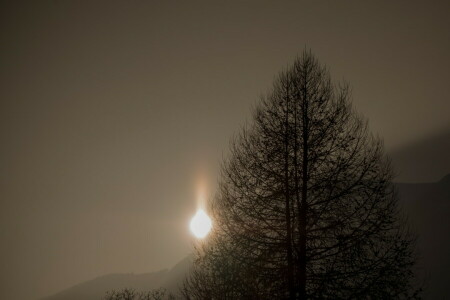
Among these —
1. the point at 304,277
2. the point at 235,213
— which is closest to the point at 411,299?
the point at 304,277

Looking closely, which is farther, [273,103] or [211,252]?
[273,103]

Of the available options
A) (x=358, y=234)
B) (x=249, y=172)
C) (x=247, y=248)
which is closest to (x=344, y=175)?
(x=358, y=234)

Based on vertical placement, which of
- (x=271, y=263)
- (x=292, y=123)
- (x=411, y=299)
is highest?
(x=292, y=123)

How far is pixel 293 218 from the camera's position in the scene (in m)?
10.0

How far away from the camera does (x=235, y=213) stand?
34.8 feet

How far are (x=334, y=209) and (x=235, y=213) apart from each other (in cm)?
274

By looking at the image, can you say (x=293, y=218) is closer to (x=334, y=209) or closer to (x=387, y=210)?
(x=334, y=209)

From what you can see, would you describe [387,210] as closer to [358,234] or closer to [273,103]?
[358,234]

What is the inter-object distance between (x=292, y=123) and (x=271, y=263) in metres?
3.96

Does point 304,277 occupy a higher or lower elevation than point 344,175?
lower

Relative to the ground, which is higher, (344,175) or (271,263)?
(344,175)

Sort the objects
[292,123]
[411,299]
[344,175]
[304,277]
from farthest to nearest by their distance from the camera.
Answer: [292,123] → [344,175] → [304,277] → [411,299]

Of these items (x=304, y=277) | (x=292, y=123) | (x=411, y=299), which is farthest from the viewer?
(x=292, y=123)

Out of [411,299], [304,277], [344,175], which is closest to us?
[411,299]
